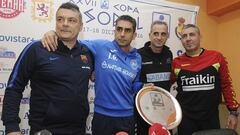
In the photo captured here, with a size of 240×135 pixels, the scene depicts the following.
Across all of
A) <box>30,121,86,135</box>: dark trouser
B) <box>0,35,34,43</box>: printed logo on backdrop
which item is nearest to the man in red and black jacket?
<box>30,121,86,135</box>: dark trouser

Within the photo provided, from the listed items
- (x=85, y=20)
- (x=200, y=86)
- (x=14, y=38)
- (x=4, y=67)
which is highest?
(x=85, y=20)

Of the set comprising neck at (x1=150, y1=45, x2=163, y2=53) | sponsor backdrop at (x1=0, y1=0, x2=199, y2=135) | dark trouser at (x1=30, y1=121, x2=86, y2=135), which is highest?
sponsor backdrop at (x1=0, y1=0, x2=199, y2=135)

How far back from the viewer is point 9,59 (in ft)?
7.76

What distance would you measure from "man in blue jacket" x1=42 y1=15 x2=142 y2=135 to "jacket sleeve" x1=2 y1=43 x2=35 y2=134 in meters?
0.54

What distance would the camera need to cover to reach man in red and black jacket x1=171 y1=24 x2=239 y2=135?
2.48 m

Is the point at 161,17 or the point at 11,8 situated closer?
the point at 11,8

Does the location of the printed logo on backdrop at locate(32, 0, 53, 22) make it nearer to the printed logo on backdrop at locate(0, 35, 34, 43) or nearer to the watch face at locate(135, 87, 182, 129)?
the printed logo on backdrop at locate(0, 35, 34, 43)

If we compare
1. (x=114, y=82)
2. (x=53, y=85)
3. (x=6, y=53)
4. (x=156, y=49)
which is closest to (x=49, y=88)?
(x=53, y=85)

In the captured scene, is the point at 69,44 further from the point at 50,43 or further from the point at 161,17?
the point at 161,17

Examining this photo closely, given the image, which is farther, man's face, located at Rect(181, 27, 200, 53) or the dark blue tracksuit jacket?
man's face, located at Rect(181, 27, 200, 53)

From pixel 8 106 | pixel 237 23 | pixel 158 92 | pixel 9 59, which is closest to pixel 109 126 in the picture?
pixel 158 92

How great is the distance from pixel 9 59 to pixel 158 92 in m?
1.19

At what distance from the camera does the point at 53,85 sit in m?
1.70

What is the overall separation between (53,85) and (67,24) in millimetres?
371
